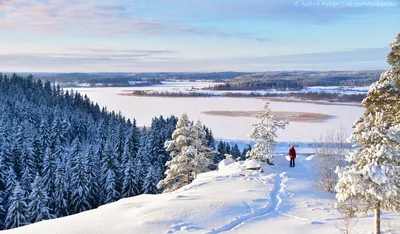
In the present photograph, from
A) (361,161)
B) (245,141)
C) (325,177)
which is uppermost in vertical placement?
(361,161)

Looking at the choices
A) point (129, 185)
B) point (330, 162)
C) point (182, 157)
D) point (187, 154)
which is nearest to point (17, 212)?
point (129, 185)

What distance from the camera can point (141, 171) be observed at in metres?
52.0

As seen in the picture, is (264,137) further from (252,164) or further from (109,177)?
(109,177)

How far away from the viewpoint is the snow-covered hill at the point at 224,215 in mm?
12844

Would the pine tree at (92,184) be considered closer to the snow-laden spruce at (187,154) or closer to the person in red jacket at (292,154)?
the snow-laden spruce at (187,154)

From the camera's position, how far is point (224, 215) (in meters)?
14.2

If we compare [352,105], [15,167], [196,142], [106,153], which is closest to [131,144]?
[106,153]

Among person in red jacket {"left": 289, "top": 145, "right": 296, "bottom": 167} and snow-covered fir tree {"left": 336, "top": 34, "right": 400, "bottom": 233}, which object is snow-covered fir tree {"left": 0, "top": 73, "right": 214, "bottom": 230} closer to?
person in red jacket {"left": 289, "top": 145, "right": 296, "bottom": 167}

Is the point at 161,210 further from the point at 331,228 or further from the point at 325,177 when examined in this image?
the point at 325,177

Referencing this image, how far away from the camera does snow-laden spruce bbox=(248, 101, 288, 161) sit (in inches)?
1046

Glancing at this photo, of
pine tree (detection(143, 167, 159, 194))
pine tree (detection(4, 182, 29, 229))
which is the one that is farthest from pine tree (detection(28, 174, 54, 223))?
pine tree (detection(143, 167, 159, 194))

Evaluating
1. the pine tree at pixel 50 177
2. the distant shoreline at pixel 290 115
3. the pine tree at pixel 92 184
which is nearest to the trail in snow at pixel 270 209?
the pine tree at pixel 92 184

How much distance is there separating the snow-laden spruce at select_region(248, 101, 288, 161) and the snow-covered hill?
20.5 feet

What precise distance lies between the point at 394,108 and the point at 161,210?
1091 centimetres
